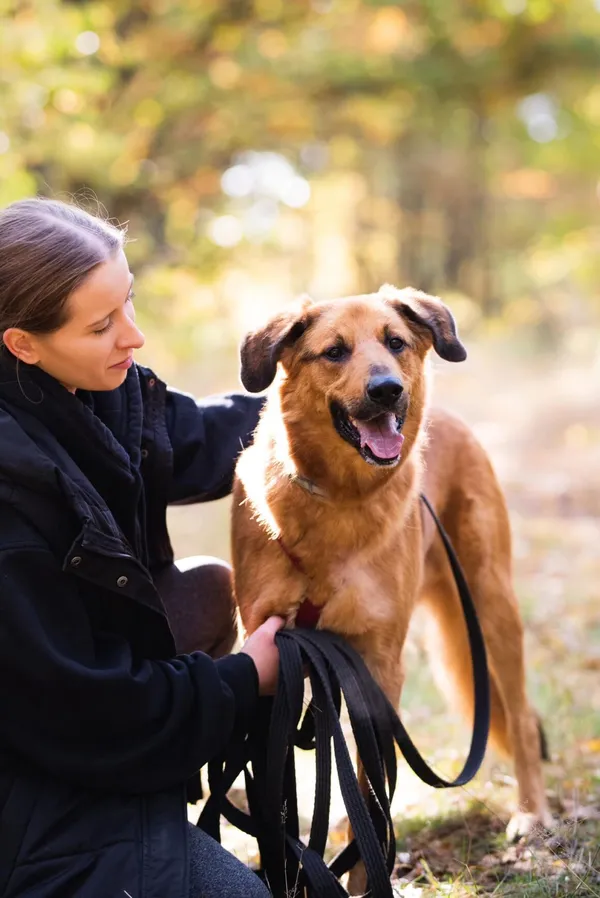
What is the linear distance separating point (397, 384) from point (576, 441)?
1103 cm

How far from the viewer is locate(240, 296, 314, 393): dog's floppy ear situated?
9.09ft

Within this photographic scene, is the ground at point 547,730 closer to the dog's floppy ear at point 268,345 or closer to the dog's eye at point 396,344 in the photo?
the dog's eye at point 396,344

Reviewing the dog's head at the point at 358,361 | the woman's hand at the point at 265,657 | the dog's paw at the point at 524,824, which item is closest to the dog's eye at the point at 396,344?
the dog's head at the point at 358,361

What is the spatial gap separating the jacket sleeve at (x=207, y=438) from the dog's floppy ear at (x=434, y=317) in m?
0.61

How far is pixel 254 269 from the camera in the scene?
896 centimetres

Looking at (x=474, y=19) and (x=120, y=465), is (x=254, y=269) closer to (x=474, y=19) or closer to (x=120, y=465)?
(x=474, y=19)

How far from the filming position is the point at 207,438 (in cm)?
316

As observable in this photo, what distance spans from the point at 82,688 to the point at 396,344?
1.40 meters

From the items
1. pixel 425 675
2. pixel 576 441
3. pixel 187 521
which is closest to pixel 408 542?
pixel 425 675

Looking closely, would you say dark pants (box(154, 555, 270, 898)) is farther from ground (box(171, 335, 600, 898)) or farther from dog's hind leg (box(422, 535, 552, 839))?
dog's hind leg (box(422, 535, 552, 839))

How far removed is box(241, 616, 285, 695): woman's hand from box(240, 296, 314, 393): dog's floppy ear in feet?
2.30

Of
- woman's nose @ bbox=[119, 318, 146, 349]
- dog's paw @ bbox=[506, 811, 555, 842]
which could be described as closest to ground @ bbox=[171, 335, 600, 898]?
dog's paw @ bbox=[506, 811, 555, 842]

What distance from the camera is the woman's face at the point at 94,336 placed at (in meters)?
2.21

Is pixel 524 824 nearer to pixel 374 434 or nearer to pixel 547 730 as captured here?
pixel 547 730
